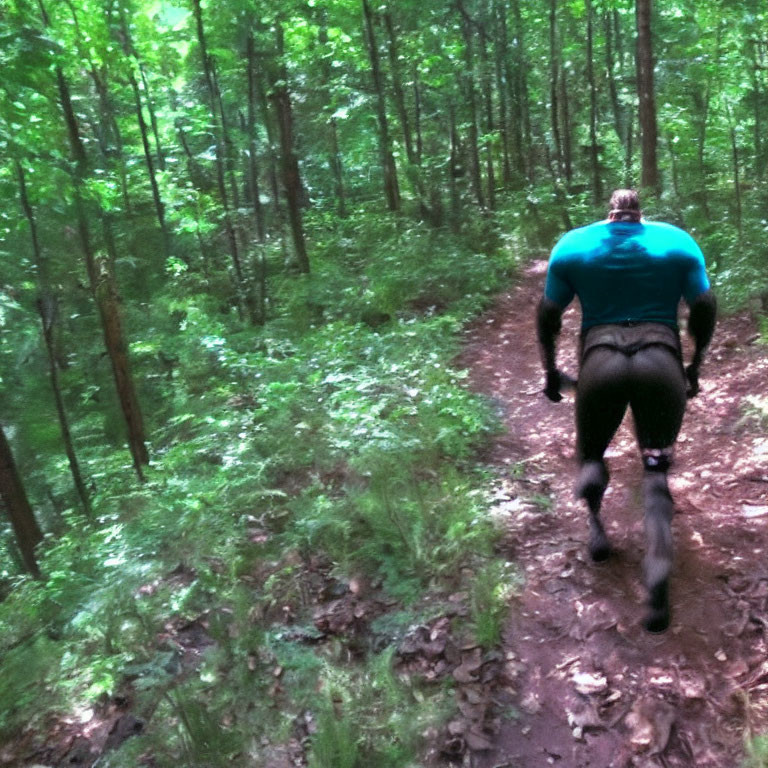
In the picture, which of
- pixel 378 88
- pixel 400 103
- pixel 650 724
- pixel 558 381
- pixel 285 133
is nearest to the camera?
pixel 650 724

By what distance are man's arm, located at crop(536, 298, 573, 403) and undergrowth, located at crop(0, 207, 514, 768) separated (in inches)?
46.4

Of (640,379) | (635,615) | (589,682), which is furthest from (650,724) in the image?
(640,379)

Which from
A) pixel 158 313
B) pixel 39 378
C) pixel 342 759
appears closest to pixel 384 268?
pixel 158 313

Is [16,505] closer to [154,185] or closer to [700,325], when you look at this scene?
[700,325]

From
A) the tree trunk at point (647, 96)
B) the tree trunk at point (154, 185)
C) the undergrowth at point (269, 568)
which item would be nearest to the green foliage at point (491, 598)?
the undergrowth at point (269, 568)

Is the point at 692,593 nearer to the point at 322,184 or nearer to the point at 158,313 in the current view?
the point at 158,313

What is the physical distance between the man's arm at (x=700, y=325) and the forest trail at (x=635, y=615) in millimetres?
1066

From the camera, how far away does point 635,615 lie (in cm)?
353

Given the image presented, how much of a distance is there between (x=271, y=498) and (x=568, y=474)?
258cm

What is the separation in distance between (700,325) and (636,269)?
0.56 metres

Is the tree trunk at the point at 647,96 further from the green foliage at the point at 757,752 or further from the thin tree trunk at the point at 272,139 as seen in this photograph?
the green foliage at the point at 757,752

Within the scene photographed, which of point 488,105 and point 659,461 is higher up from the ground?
point 488,105

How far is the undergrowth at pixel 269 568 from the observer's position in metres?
3.39

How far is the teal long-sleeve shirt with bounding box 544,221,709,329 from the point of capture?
343 centimetres
